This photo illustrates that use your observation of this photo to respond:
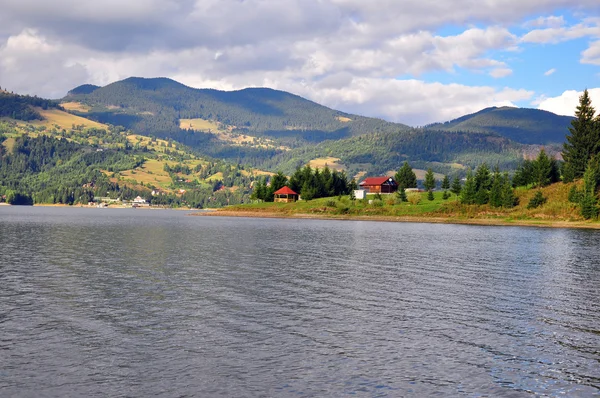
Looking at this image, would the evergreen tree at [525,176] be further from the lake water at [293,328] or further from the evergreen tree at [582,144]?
the lake water at [293,328]

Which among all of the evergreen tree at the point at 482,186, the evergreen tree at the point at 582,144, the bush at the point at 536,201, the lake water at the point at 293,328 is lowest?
the lake water at the point at 293,328

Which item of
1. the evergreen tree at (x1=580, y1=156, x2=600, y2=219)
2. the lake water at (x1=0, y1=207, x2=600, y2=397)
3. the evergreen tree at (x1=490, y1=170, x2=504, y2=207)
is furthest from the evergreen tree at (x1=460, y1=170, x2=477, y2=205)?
the lake water at (x1=0, y1=207, x2=600, y2=397)

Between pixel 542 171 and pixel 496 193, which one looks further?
pixel 496 193

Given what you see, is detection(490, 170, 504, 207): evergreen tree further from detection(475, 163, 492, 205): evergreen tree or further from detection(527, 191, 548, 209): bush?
detection(527, 191, 548, 209): bush

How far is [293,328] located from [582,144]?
176680mm

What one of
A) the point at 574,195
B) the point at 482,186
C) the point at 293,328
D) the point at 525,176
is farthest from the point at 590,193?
the point at 293,328

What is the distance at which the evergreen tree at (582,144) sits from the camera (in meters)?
179

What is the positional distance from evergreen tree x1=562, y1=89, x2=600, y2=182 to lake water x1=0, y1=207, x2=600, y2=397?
412 feet

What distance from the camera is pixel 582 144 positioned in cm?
18125

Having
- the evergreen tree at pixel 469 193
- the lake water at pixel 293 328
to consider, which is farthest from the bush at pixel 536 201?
the lake water at pixel 293 328

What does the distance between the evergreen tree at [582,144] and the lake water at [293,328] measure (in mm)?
125581

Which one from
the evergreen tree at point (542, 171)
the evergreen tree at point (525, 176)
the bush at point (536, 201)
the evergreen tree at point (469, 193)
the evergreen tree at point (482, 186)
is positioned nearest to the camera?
the bush at point (536, 201)

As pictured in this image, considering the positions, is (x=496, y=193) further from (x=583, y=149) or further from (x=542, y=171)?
(x=583, y=149)

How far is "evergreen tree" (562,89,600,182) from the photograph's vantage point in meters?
179
